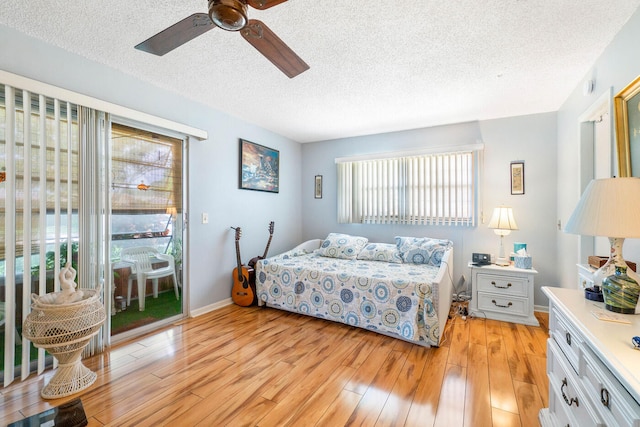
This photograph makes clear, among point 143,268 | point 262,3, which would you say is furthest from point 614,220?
point 143,268

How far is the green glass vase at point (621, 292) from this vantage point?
3.66ft

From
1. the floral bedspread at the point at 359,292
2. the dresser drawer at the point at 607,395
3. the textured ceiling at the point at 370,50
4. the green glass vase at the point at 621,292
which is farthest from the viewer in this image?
the floral bedspread at the point at 359,292

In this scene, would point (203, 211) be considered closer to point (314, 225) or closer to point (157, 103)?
point (157, 103)

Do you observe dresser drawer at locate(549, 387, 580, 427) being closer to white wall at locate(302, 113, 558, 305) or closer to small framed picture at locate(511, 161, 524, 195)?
white wall at locate(302, 113, 558, 305)

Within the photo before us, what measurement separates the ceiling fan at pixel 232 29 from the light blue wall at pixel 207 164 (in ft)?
3.76

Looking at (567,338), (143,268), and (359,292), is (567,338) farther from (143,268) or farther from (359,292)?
(143,268)

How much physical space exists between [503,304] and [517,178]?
153cm

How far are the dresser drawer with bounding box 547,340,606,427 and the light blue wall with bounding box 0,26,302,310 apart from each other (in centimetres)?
309

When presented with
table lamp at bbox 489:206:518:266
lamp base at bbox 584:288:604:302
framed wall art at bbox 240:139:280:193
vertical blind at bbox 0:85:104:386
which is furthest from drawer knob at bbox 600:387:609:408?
framed wall art at bbox 240:139:280:193

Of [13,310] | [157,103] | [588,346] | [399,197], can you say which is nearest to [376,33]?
[588,346]

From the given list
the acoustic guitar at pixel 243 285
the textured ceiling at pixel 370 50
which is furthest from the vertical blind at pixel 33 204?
the acoustic guitar at pixel 243 285

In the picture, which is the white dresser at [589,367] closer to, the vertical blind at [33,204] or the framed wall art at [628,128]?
the framed wall art at [628,128]

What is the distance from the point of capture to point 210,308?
324 cm

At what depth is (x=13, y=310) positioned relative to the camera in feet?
6.07
